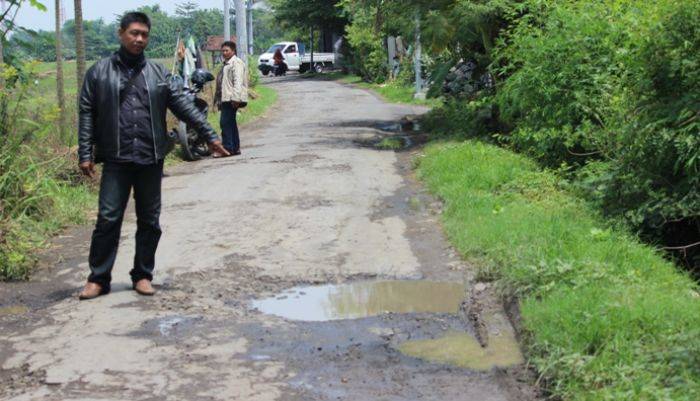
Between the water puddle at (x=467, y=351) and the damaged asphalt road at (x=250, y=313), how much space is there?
95 mm

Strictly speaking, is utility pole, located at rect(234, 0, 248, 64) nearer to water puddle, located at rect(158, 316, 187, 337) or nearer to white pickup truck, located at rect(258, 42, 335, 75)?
water puddle, located at rect(158, 316, 187, 337)

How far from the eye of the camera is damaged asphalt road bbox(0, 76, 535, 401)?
16.5 ft

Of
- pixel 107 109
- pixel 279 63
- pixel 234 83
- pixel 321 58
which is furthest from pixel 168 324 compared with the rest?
pixel 321 58

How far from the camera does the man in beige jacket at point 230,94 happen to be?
1516 cm

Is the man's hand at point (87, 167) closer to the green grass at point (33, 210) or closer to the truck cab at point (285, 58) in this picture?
the green grass at point (33, 210)

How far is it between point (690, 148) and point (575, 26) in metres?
3.99

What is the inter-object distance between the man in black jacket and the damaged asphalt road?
0.30 metres

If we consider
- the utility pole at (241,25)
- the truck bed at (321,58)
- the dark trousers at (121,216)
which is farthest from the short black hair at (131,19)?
the truck bed at (321,58)

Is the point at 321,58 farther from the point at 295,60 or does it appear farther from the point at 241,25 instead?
the point at 241,25

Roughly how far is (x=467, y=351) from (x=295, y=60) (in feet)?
176

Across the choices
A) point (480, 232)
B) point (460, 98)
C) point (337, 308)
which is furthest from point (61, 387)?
point (460, 98)

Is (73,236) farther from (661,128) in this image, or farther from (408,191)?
(661,128)

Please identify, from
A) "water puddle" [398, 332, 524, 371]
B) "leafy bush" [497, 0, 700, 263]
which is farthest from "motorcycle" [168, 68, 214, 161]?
"water puddle" [398, 332, 524, 371]

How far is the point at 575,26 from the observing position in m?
11.2
